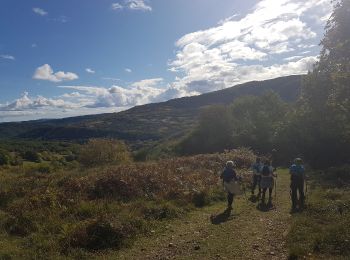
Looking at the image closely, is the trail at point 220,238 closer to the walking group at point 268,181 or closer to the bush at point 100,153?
the walking group at point 268,181

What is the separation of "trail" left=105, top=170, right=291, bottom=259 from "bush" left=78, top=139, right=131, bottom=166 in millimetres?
29949

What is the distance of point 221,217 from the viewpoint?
1588 centimetres

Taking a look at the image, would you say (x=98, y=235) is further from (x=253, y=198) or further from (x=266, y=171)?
(x=253, y=198)

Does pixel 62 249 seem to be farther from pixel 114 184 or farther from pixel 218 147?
pixel 218 147

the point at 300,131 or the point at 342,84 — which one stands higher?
the point at 342,84

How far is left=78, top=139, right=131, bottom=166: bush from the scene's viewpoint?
45.7m

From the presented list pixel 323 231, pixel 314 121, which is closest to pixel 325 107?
pixel 314 121

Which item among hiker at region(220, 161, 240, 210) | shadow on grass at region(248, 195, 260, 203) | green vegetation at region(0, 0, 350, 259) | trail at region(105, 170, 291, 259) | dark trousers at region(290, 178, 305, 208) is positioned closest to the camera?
trail at region(105, 170, 291, 259)

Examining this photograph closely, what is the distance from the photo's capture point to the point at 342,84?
22734 millimetres

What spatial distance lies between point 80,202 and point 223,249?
23.3 ft

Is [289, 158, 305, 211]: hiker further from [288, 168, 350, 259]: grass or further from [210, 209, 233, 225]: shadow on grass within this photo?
[210, 209, 233, 225]: shadow on grass

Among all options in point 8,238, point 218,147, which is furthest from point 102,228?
point 218,147

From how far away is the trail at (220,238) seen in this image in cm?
1140

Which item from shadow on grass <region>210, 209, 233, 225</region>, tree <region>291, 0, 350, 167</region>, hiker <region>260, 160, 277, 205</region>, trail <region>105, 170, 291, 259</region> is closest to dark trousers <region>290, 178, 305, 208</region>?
trail <region>105, 170, 291, 259</region>
